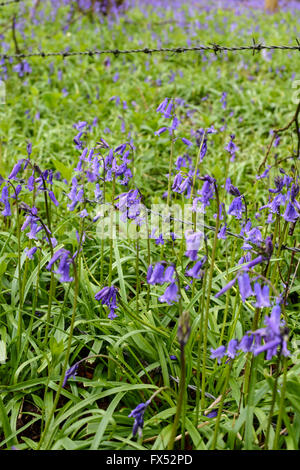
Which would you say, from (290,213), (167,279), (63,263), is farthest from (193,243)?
(290,213)

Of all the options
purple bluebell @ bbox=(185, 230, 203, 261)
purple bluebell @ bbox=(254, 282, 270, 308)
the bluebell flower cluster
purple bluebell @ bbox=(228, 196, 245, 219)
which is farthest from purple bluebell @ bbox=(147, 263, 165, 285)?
purple bluebell @ bbox=(228, 196, 245, 219)

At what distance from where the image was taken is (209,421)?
224 centimetres

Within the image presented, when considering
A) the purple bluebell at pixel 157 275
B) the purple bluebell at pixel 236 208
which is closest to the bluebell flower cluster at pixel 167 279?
the purple bluebell at pixel 157 275

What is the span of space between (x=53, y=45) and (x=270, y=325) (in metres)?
9.91

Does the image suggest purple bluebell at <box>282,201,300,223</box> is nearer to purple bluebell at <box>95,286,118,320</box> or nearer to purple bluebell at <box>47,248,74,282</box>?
purple bluebell at <box>95,286,118,320</box>

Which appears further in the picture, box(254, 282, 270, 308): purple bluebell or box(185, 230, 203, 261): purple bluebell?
box(185, 230, 203, 261): purple bluebell

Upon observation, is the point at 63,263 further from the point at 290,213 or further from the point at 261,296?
the point at 290,213

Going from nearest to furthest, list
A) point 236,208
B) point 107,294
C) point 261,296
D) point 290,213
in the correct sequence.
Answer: point 261,296 → point 107,294 → point 290,213 → point 236,208

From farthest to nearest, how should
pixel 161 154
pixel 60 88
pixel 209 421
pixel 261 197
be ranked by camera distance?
pixel 60 88
pixel 161 154
pixel 261 197
pixel 209 421

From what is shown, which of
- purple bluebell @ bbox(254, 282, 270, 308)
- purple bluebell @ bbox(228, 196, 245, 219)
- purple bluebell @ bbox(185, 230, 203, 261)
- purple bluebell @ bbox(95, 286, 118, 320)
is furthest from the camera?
purple bluebell @ bbox(228, 196, 245, 219)

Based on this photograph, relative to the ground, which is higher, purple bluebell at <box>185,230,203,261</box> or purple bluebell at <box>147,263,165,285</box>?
purple bluebell at <box>185,230,203,261</box>

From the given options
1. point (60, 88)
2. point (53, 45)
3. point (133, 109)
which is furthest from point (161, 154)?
point (53, 45)

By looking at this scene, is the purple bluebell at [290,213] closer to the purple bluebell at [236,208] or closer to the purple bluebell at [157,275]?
the purple bluebell at [236,208]
